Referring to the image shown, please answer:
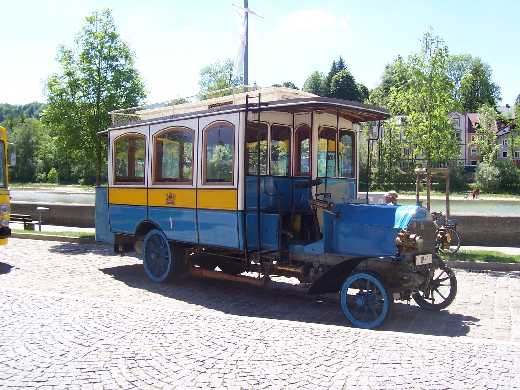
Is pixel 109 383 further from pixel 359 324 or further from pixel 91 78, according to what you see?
pixel 91 78

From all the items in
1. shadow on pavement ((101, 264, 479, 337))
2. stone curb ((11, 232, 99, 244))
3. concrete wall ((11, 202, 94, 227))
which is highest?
concrete wall ((11, 202, 94, 227))

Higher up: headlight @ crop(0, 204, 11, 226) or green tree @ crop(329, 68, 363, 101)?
green tree @ crop(329, 68, 363, 101)

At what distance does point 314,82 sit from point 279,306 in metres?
78.6

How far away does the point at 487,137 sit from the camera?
213ft

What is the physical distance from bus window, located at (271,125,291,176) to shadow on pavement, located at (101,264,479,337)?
2.13 meters

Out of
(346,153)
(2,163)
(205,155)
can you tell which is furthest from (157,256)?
(2,163)

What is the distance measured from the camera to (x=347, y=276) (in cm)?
795

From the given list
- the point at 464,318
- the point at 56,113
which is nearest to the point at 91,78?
the point at 56,113

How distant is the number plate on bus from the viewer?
734cm

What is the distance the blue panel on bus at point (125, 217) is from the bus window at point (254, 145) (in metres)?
2.77

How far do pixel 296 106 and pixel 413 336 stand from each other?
3937 millimetres

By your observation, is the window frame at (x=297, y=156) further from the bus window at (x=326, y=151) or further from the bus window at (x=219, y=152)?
the bus window at (x=219, y=152)

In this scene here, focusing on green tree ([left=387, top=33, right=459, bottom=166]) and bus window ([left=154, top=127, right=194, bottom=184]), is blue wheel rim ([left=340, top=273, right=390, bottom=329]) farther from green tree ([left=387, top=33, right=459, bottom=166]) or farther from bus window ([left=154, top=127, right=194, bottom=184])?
green tree ([left=387, top=33, right=459, bottom=166])

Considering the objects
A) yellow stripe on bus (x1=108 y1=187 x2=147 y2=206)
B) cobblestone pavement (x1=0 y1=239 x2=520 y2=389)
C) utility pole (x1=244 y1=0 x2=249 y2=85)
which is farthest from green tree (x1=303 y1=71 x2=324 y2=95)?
cobblestone pavement (x1=0 y1=239 x2=520 y2=389)
